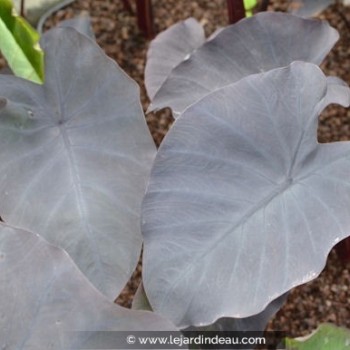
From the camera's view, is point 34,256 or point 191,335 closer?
point 34,256

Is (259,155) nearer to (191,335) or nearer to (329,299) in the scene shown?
(191,335)

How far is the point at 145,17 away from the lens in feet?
5.72

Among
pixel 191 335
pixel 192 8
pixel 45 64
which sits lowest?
pixel 191 335

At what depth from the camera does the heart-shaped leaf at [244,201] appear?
0.94 metres

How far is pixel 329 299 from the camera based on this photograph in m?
1.45

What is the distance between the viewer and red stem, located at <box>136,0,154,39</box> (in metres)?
1.70

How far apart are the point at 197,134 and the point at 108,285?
0.85ft

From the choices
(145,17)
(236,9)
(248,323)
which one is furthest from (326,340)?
(145,17)

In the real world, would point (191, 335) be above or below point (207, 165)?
below

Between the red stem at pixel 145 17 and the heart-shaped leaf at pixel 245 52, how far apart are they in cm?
52

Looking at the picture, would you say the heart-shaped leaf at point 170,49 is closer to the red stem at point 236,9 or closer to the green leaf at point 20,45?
the red stem at point 236,9

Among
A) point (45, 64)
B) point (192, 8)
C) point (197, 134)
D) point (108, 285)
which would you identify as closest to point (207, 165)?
point (197, 134)

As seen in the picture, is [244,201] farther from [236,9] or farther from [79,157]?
[236,9]

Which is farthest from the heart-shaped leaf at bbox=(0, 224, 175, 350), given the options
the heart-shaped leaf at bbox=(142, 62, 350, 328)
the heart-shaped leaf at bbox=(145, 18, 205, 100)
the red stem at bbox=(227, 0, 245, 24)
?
the red stem at bbox=(227, 0, 245, 24)
